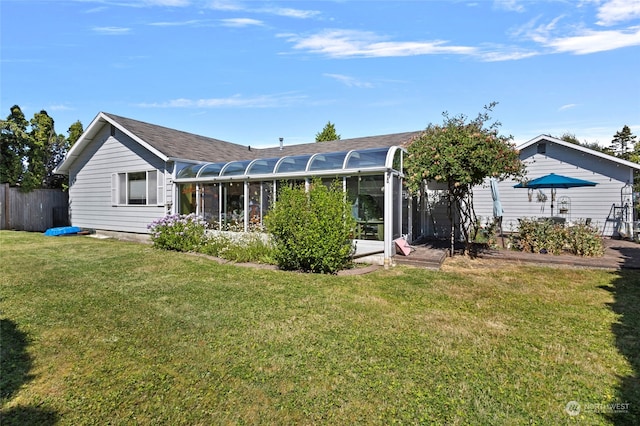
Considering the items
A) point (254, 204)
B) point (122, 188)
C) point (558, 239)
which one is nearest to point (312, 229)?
point (254, 204)

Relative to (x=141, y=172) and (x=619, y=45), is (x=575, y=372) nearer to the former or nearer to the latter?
(x=619, y=45)

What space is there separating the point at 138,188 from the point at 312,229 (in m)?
9.27

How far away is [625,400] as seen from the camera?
269cm

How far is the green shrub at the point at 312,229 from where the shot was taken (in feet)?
23.3

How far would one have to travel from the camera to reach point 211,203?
11.4 meters

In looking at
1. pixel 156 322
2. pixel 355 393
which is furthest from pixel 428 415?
pixel 156 322

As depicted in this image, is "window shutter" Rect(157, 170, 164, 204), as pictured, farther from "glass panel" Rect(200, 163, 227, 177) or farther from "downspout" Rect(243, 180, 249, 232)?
"downspout" Rect(243, 180, 249, 232)

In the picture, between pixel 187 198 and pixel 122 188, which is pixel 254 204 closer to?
pixel 187 198

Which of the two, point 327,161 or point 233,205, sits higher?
point 327,161

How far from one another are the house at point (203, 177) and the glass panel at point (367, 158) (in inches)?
1.1

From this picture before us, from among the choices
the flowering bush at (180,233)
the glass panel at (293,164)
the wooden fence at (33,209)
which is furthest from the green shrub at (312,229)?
the wooden fence at (33,209)

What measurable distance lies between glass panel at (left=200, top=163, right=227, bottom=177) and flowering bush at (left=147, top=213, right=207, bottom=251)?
5.17 feet

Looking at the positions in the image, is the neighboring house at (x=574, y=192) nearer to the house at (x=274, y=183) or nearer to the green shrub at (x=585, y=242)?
the house at (x=274, y=183)

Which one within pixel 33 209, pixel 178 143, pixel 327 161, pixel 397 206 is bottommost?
pixel 33 209
